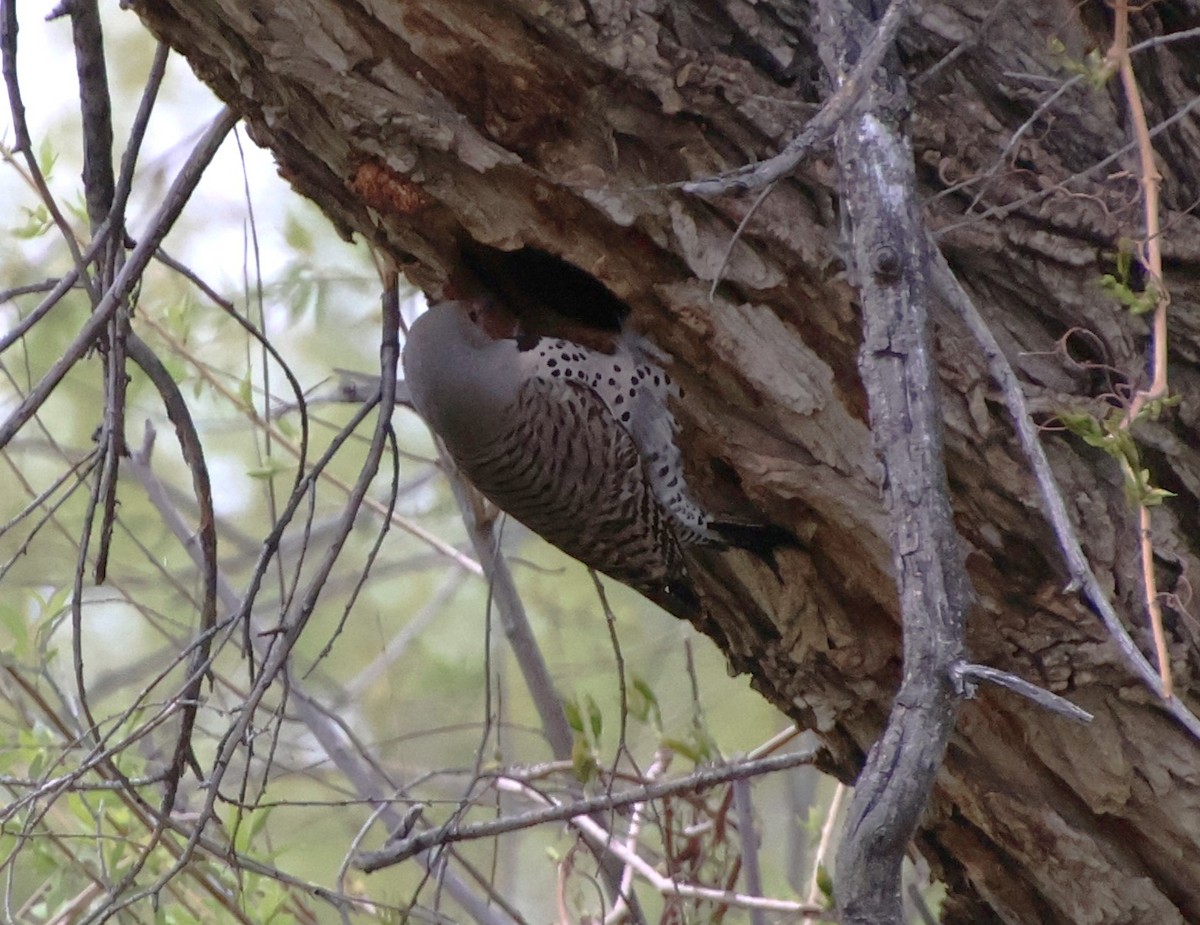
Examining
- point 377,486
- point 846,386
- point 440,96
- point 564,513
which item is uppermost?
point 377,486

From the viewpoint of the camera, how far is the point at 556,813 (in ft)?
6.86

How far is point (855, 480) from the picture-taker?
5.67 feet

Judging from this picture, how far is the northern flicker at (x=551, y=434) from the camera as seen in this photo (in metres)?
2.32

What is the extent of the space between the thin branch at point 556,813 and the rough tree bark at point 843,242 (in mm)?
402

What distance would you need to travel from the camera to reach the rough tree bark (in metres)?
1.62

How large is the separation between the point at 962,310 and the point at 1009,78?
0.64 metres

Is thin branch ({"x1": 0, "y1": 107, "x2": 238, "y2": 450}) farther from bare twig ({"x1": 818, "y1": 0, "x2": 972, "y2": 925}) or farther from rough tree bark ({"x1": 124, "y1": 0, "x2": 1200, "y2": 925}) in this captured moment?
bare twig ({"x1": 818, "y1": 0, "x2": 972, "y2": 925})

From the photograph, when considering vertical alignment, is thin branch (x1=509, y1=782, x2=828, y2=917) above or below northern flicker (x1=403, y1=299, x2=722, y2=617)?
below

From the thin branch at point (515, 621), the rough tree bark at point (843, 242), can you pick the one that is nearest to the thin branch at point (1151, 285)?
the rough tree bark at point (843, 242)

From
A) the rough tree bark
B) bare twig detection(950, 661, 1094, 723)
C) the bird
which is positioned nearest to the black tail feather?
the rough tree bark

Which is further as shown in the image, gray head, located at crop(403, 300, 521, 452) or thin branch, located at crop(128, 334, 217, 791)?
gray head, located at crop(403, 300, 521, 452)

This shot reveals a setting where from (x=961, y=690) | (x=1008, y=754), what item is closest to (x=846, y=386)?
(x=1008, y=754)

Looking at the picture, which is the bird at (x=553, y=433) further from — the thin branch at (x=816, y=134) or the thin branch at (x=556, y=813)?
the thin branch at (x=816, y=134)

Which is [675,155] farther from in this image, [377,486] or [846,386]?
[377,486]
